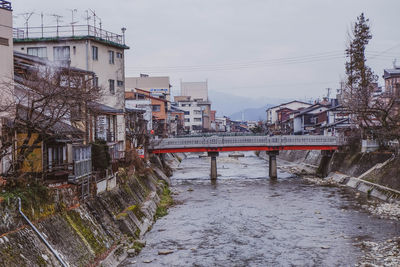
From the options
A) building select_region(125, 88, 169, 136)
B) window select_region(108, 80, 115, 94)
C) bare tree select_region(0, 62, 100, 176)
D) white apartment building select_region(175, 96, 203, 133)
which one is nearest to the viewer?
bare tree select_region(0, 62, 100, 176)

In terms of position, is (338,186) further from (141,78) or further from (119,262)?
(141,78)

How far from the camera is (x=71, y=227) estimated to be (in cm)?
1689

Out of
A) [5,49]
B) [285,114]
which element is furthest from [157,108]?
[5,49]

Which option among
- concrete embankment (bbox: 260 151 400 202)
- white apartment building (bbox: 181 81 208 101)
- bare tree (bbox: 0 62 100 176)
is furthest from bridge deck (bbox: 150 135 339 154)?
white apartment building (bbox: 181 81 208 101)

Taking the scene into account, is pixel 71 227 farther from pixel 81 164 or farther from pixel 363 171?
pixel 363 171

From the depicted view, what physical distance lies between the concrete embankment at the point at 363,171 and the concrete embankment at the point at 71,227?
61.8 ft

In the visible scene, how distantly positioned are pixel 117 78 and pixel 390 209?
25776 mm

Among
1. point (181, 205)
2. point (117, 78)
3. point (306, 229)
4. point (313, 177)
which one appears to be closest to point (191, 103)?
point (313, 177)

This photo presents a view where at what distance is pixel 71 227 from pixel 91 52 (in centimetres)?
2244

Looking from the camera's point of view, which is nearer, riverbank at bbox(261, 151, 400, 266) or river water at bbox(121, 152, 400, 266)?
river water at bbox(121, 152, 400, 266)

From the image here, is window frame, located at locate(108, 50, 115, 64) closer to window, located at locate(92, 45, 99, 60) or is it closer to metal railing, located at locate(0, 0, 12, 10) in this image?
window, located at locate(92, 45, 99, 60)

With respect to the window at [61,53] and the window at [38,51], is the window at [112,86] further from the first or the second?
the window at [38,51]

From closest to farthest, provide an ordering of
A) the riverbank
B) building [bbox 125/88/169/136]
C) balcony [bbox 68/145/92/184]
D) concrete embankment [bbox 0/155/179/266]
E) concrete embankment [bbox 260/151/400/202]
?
1. concrete embankment [bbox 0/155/179/266]
2. the riverbank
3. balcony [bbox 68/145/92/184]
4. concrete embankment [bbox 260/151/400/202]
5. building [bbox 125/88/169/136]

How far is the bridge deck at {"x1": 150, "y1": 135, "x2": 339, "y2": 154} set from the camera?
48.7 m
